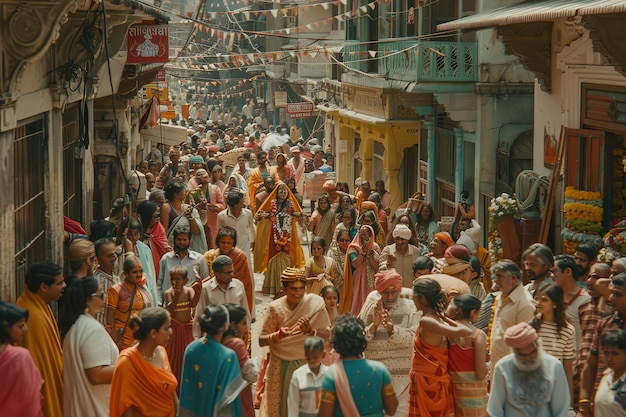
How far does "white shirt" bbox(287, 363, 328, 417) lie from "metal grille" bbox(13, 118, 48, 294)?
269cm

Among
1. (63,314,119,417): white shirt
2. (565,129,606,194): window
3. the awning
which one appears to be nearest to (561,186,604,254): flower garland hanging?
(565,129,606,194): window

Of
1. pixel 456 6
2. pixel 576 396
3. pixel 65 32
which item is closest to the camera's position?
pixel 576 396

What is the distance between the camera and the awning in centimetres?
Answer: 1025

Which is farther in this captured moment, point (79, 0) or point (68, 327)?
point (79, 0)

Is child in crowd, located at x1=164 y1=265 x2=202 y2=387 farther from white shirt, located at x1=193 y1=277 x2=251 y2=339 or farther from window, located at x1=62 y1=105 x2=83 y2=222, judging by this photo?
window, located at x1=62 y1=105 x2=83 y2=222

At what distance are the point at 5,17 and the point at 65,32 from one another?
2256 mm

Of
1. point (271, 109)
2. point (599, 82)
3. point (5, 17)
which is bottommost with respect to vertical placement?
point (271, 109)

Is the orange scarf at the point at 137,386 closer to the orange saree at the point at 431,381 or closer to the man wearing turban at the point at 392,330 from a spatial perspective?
the orange saree at the point at 431,381

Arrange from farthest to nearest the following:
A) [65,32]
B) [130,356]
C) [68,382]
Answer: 1. [65,32]
2. [68,382]
3. [130,356]

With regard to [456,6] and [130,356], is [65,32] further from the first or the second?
[456,6]

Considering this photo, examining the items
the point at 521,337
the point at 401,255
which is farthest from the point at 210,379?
the point at 401,255

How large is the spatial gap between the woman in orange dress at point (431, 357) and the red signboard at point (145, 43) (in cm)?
780

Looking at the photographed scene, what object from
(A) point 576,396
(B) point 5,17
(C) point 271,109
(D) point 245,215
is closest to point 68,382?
(B) point 5,17

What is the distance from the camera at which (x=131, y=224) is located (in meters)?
10.5
